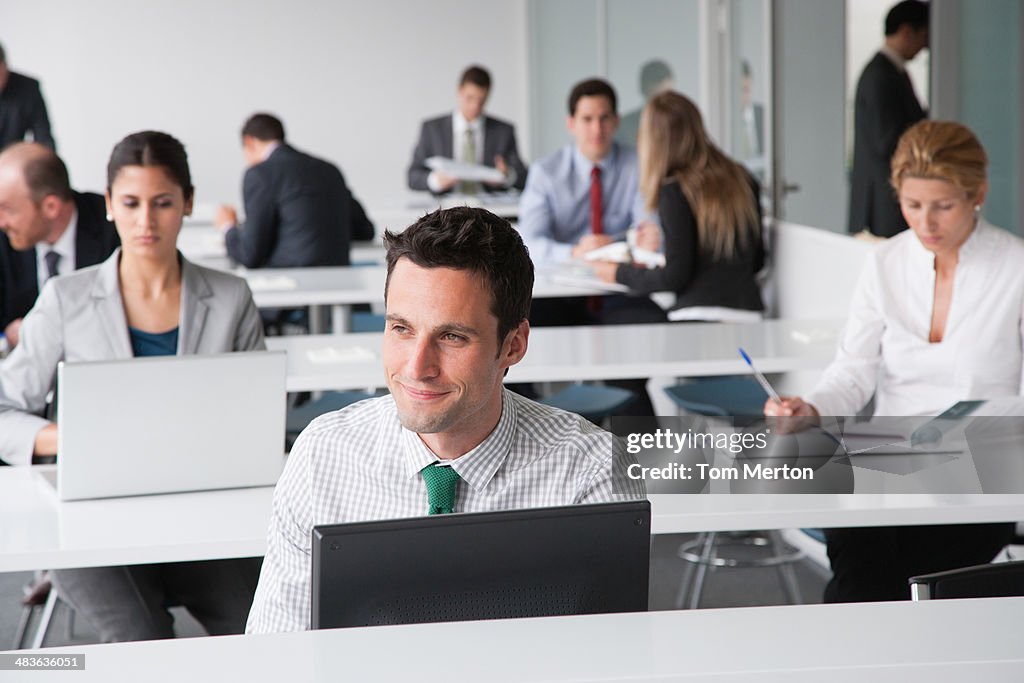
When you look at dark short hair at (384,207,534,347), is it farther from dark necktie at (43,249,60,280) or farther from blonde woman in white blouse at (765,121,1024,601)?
dark necktie at (43,249,60,280)

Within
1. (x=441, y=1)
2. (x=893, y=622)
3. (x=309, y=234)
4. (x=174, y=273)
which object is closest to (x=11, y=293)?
(x=174, y=273)

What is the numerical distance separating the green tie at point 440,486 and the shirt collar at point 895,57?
3.37m

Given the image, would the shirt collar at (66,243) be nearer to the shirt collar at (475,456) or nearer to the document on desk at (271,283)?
the document on desk at (271,283)

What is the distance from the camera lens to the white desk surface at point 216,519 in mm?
1981

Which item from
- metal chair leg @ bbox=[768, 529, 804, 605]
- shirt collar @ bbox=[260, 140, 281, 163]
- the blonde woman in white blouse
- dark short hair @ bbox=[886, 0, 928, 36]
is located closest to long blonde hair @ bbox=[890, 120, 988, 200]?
the blonde woman in white blouse

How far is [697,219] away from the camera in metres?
4.30

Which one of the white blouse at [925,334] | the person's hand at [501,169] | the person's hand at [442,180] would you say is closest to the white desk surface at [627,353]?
the white blouse at [925,334]

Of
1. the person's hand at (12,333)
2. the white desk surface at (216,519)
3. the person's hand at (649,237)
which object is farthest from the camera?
the person's hand at (649,237)

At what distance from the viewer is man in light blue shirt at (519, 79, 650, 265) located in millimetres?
5188

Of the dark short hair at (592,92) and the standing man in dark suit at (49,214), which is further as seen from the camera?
the dark short hair at (592,92)

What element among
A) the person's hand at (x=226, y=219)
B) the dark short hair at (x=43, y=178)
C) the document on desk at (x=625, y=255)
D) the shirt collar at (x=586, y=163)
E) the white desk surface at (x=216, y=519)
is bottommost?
the white desk surface at (x=216, y=519)

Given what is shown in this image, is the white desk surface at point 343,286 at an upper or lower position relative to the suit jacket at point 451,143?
lower

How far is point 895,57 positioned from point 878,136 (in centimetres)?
31

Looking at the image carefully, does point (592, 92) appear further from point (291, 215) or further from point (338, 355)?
point (338, 355)
